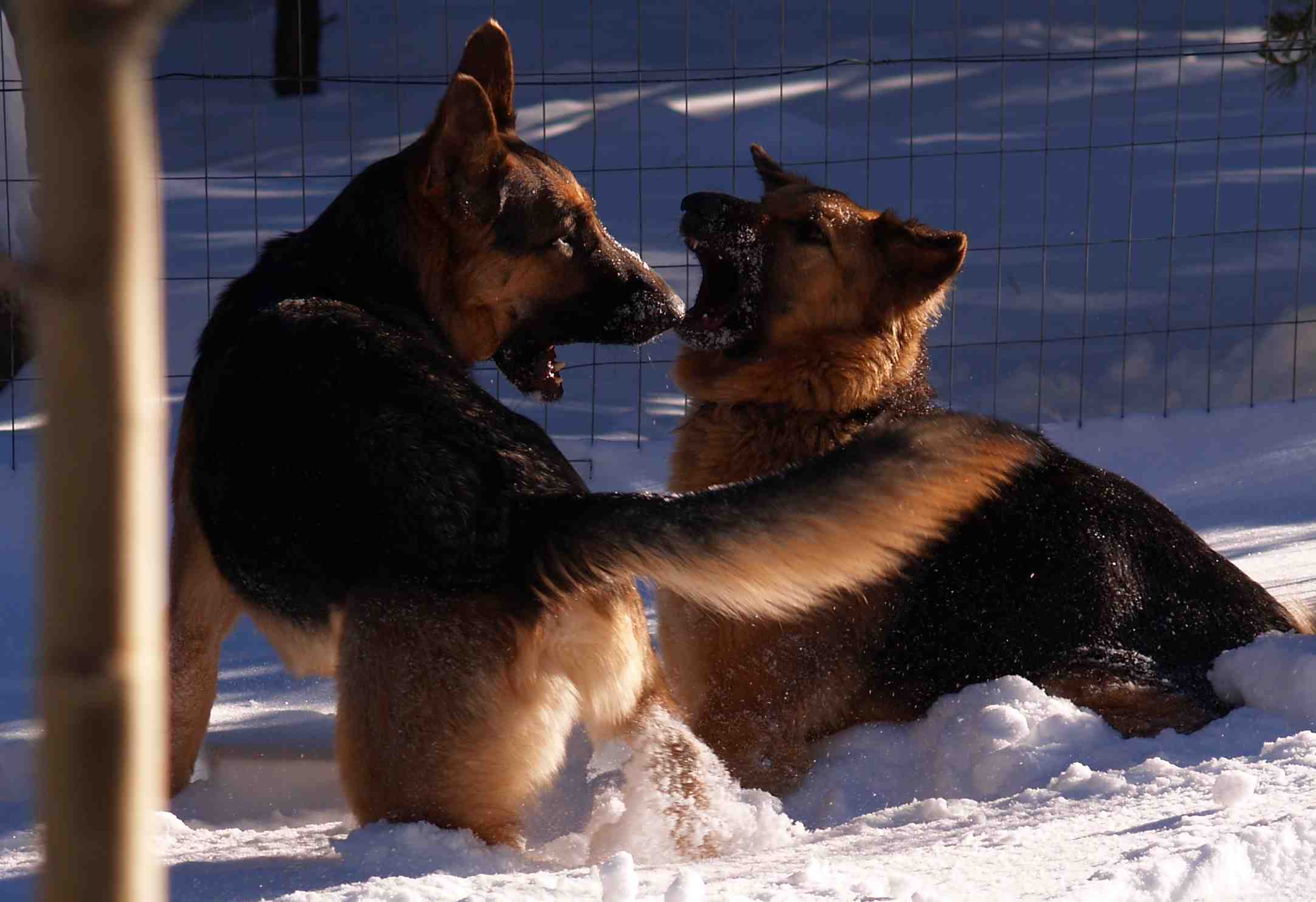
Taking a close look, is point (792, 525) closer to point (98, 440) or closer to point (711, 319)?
point (98, 440)

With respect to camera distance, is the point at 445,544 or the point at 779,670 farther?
the point at 779,670

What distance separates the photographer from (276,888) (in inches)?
94.9

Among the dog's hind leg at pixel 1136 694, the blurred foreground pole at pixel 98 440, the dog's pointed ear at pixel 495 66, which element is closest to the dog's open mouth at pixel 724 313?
the dog's pointed ear at pixel 495 66

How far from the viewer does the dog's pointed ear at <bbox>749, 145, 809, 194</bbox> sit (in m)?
4.50

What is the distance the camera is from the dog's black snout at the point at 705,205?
4.20 meters

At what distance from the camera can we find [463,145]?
3.41 m

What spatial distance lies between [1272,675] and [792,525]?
185 cm

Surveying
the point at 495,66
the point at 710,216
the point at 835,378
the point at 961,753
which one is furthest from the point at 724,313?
the point at 961,753

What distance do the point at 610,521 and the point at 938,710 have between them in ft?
5.00

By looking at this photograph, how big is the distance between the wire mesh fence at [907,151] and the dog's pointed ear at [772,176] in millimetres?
1676

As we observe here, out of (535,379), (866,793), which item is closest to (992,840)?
(866,793)

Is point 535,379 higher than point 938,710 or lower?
higher

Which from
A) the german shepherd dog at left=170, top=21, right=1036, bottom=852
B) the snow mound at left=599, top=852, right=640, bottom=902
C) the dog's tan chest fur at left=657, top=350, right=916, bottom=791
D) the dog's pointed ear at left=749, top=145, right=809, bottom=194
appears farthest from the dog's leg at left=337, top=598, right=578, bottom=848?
the dog's pointed ear at left=749, top=145, right=809, bottom=194

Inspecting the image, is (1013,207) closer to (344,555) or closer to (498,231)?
(498,231)
